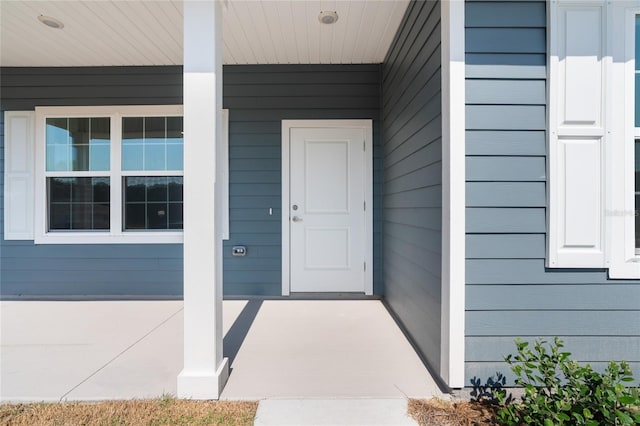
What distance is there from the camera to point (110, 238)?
3680mm

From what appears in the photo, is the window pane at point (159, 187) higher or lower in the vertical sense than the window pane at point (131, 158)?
lower

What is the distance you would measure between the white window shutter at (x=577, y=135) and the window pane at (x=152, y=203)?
342 cm

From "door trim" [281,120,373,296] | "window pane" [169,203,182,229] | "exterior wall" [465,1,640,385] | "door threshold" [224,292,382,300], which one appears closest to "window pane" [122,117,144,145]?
"window pane" [169,203,182,229]

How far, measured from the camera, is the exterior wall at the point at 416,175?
1.99 m

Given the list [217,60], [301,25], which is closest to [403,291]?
[217,60]

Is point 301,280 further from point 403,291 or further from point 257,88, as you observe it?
point 257,88

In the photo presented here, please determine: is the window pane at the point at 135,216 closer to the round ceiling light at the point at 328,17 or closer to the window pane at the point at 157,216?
the window pane at the point at 157,216

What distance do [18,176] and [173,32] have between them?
248 centimetres

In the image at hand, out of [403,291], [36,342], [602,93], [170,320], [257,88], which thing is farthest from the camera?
[257,88]

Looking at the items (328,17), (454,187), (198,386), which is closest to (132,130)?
(328,17)

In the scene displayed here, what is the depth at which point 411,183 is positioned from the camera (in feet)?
8.27

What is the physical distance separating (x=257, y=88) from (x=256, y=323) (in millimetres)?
2466

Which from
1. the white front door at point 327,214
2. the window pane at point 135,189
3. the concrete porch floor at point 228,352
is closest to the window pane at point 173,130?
the window pane at point 135,189

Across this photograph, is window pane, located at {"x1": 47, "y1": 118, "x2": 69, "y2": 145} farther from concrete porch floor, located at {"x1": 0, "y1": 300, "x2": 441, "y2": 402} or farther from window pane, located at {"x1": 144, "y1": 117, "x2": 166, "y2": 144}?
concrete porch floor, located at {"x1": 0, "y1": 300, "x2": 441, "y2": 402}
